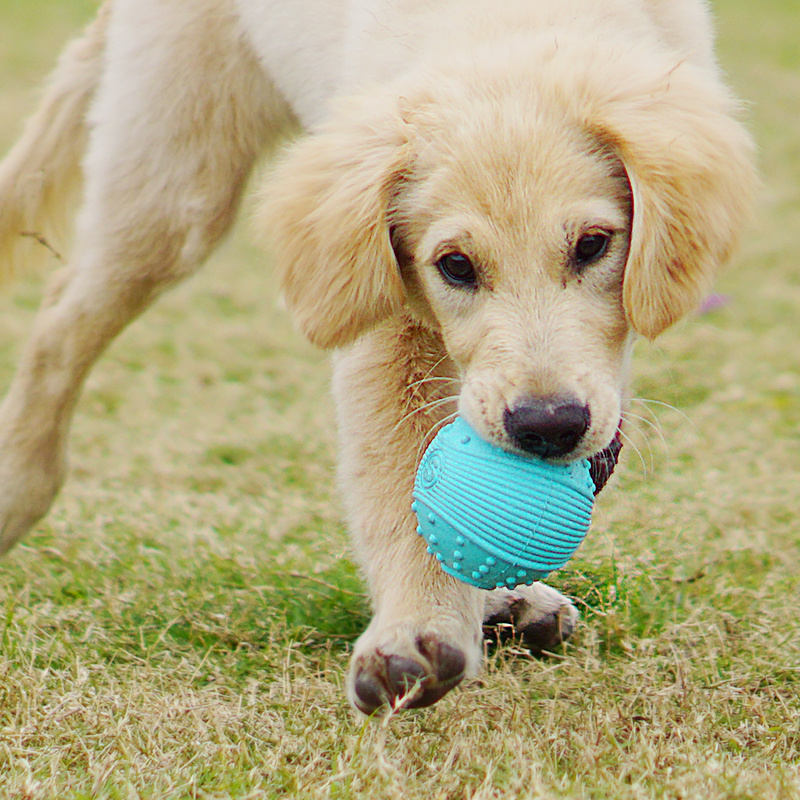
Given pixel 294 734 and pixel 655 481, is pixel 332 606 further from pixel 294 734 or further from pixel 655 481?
pixel 655 481

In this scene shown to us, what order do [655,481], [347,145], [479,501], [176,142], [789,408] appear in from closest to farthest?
[479,501] < [347,145] < [176,142] < [655,481] < [789,408]

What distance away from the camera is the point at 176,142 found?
3.54m

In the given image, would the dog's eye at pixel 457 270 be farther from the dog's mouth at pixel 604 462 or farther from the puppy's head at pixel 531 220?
the dog's mouth at pixel 604 462

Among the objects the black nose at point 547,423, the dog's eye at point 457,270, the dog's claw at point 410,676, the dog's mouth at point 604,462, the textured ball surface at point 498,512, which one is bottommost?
the dog's claw at point 410,676

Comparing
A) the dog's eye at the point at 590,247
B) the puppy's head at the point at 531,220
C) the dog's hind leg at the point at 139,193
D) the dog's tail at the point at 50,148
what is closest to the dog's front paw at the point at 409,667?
the puppy's head at the point at 531,220

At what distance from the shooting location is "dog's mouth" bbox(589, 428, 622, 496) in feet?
8.64

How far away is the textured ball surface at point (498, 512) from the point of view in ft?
7.70

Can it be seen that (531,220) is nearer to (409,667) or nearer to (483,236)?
(483,236)

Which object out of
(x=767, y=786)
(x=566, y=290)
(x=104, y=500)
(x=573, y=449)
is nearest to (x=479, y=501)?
(x=573, y=449)

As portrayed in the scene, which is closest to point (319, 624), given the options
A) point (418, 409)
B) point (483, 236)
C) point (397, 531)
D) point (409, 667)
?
point (397, 531)

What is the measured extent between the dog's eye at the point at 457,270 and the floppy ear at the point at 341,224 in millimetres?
104

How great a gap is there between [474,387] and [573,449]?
226 millimetres

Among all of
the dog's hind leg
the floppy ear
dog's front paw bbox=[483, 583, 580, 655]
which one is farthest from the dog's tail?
dog's front paw bbox=[483, 583, 580, 655]

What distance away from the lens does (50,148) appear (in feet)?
→ 13.2
